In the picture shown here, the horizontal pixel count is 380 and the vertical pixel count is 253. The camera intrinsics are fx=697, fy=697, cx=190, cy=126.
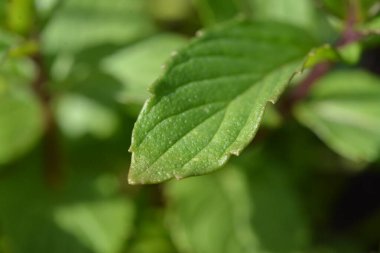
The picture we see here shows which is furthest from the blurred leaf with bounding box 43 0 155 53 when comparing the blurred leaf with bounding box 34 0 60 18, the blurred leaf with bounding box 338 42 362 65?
the blurred leaf with bounding box 338 42 362 65

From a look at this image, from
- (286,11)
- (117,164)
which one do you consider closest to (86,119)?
(117,164)

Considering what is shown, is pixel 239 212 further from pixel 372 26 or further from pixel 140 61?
pixel 372 26

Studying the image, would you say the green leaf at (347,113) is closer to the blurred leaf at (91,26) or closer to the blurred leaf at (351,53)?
the blurred leaf at (351,53)

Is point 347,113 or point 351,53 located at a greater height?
point 351,53

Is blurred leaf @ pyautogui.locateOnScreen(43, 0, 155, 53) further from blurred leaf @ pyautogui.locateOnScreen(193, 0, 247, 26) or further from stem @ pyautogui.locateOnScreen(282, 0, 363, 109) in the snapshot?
stem @ pyautogui.locateOnScreen(282, 0, 363, 109)

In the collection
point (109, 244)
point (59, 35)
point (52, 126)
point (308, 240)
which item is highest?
point (59, 35)

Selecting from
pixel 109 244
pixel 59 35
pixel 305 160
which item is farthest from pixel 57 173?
pixel 305 160

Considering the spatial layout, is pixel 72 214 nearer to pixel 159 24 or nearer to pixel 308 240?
pixel 308 240

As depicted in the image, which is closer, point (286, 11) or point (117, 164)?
point (286, 11)
